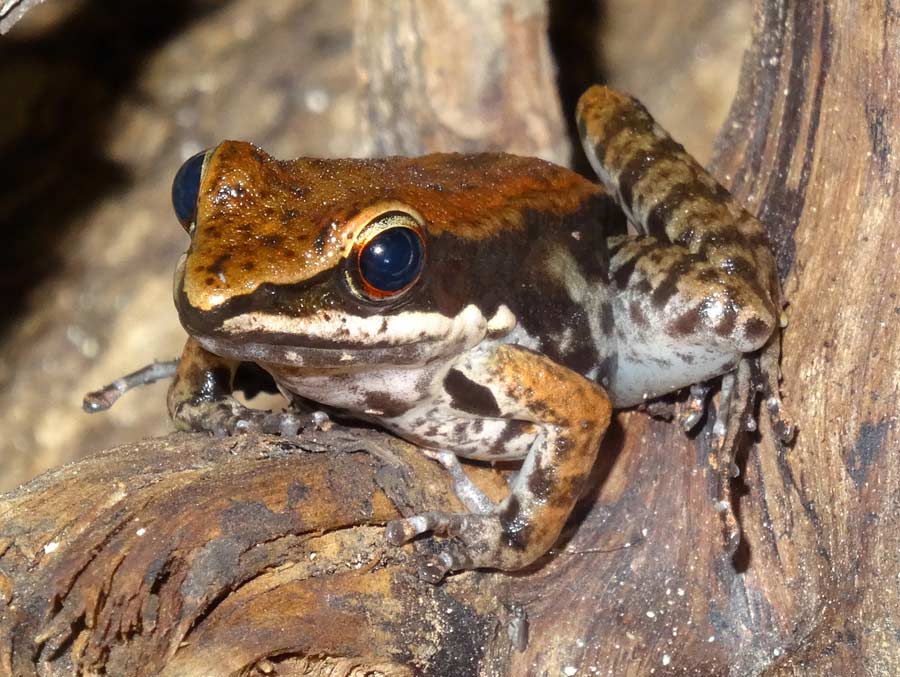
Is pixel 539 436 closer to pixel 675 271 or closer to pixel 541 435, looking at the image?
pixel 541 435

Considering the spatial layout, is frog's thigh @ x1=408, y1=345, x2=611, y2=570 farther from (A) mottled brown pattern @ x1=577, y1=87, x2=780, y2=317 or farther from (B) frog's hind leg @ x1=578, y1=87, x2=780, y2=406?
(A) mottled brown pattern @ x1=577, y1=87, x2=780, y2=317

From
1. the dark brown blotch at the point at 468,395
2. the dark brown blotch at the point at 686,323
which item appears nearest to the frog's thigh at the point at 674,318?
the dark brown blotch at the point at 686,323

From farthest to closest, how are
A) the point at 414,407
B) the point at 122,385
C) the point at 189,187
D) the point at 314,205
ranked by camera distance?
the point at 122,385 → the point at 414,407 → the point at 189,187 → the point at 314,205

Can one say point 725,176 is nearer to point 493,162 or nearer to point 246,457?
point 493,162

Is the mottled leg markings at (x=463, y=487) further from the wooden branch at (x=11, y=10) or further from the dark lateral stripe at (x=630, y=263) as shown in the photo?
the wooden branch at (x=11, y=10)

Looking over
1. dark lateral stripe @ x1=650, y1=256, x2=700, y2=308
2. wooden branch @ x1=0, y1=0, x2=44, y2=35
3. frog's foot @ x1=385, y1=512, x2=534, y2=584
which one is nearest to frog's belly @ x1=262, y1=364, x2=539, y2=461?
frog's foot @ x1=385, y1=512, x2=534, y2=584

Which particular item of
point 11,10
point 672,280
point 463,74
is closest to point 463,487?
point 672,280
